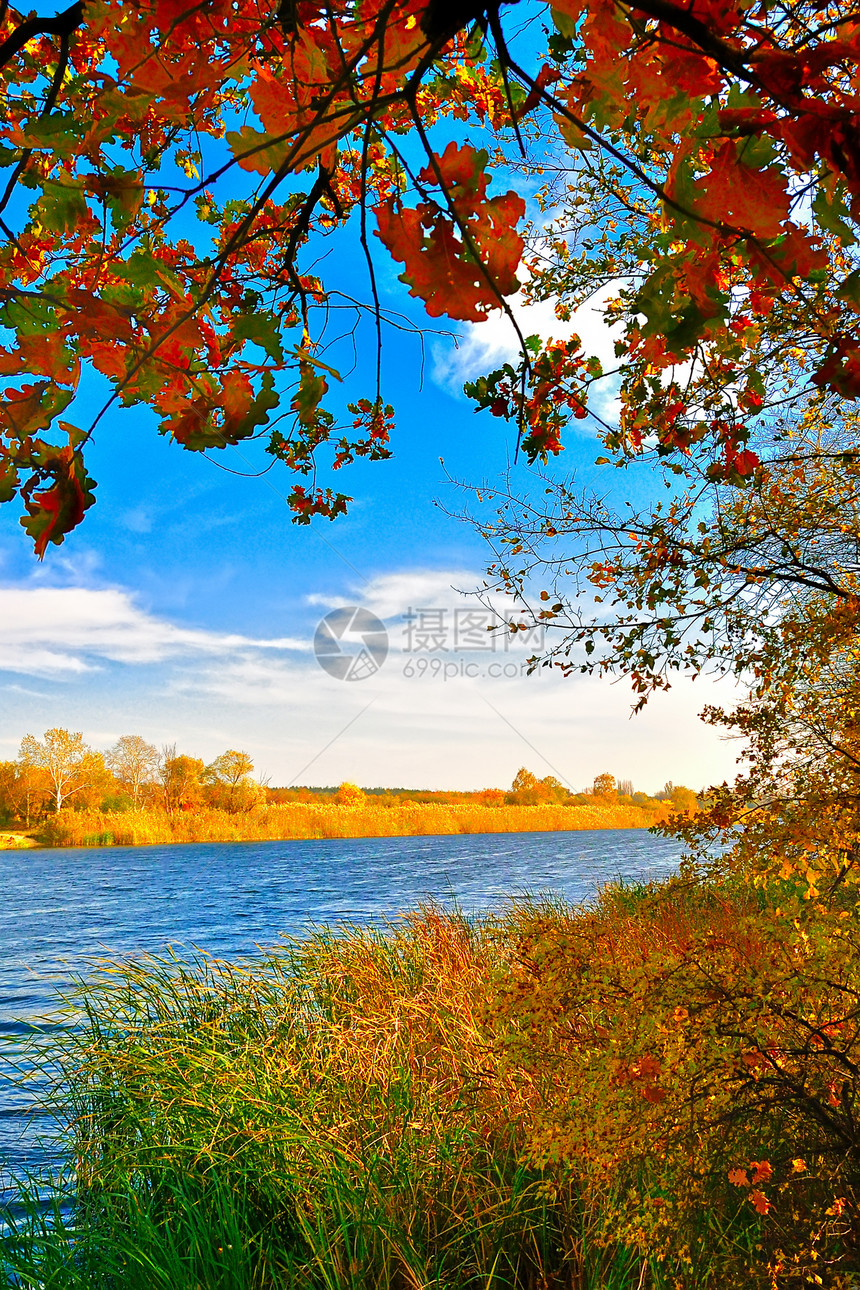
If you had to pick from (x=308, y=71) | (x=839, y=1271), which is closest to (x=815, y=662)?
(x=839, y=1271)

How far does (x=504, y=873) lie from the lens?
2105 centimetres

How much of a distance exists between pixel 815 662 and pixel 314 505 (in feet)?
8.65

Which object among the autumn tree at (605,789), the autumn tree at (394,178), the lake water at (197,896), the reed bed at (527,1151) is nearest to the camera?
the autumn tree at (394,178)

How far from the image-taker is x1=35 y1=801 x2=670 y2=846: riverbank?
32156 mm

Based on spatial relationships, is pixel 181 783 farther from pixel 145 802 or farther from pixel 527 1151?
pixel 527 1151

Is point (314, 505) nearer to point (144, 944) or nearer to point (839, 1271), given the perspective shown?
point (839, 1271)

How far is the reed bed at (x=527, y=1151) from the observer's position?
2287 mm

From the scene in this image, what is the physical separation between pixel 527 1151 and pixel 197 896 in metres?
17.3

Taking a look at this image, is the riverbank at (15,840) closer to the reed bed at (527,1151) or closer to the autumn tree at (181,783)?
the autumn tree at (181,783)

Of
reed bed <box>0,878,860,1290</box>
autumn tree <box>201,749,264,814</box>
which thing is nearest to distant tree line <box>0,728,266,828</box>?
autumn tree <box>201,749,264,814</box>

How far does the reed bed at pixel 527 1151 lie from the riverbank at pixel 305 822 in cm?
2777

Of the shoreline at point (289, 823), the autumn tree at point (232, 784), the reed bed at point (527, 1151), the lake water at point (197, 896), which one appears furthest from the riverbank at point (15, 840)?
the reed bed at point (527, 1151)

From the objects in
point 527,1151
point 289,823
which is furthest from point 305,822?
point 527,1151

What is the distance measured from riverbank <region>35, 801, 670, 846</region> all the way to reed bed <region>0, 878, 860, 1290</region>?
2777 centimetres
